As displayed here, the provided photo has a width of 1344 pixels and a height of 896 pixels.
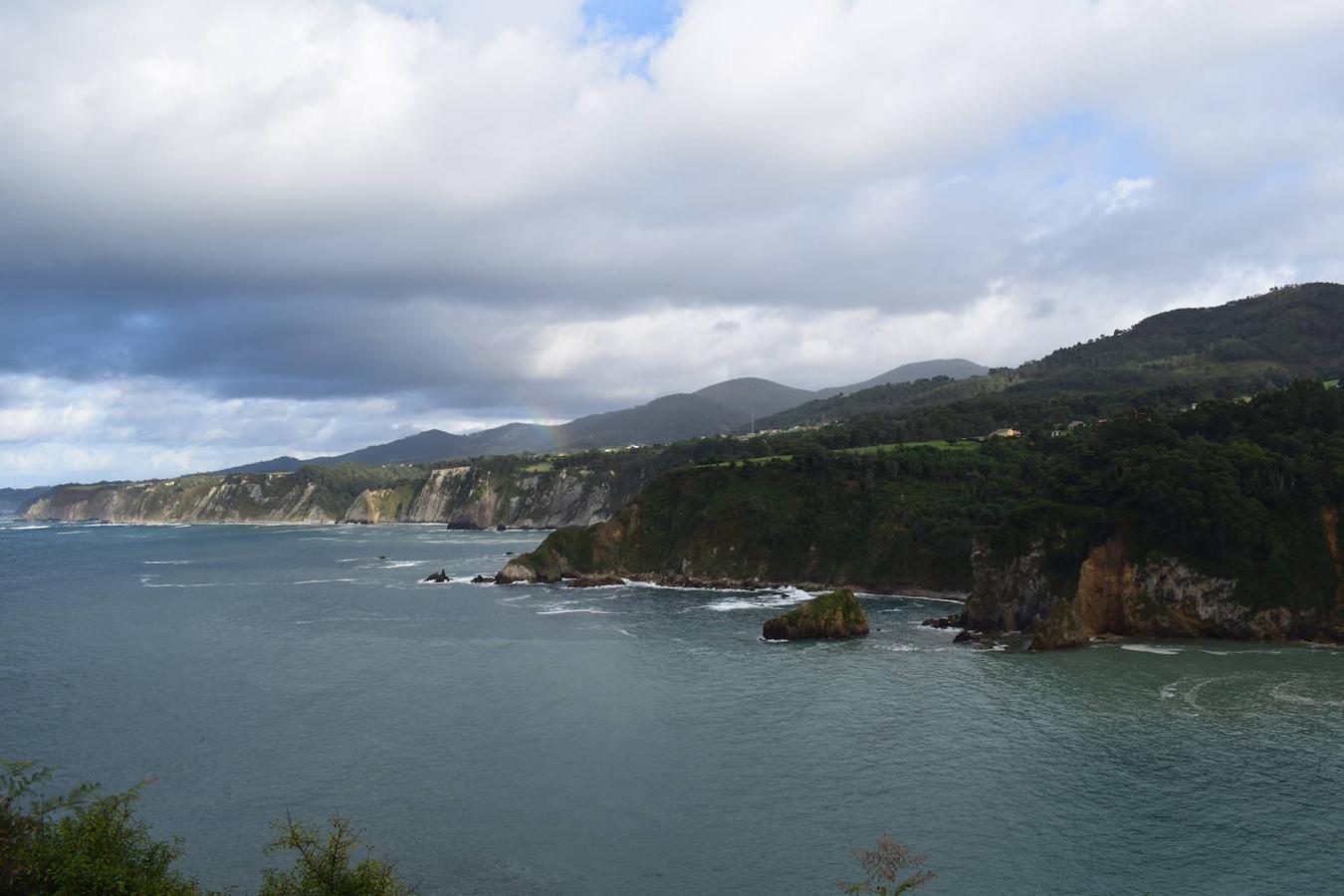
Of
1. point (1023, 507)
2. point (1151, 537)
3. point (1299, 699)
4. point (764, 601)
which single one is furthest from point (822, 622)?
point (1299, 699)

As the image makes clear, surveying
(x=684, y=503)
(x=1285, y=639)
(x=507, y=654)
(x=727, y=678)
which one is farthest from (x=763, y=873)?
A: (x=684, y=503)

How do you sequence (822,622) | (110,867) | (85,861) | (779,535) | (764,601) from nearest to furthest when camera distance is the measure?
(85,861), (110,867), (822,622), (764,601), (779,535)

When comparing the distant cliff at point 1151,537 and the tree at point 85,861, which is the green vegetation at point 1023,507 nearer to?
the distant cliff at point 1151,537

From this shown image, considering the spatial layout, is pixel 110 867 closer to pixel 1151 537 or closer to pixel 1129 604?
pixel 1129 604

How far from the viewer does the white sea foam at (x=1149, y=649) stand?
7212 cm

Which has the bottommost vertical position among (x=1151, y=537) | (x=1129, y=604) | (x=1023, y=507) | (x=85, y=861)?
(x=85, y=861)

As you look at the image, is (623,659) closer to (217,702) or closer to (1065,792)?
(217,702)

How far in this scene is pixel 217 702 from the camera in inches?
2520

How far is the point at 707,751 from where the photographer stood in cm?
5062

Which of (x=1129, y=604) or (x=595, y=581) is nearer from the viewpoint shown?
(x=1129, y=604)

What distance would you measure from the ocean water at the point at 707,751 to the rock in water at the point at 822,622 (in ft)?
9.03

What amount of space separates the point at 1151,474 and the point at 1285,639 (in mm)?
17565

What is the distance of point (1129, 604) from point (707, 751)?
4950cm

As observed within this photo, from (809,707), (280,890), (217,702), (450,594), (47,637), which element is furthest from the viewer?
(450,594)
